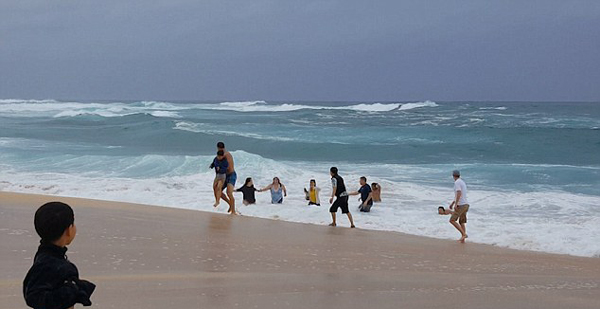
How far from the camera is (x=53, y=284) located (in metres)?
2.92

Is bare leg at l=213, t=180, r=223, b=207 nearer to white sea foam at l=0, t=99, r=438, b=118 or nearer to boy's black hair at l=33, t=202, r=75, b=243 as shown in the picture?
boy's black hair at l=33, t=202, r=75, b=243

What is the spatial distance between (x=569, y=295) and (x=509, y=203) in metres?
9.78

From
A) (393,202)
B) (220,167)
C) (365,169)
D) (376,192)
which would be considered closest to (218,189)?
(220,167)

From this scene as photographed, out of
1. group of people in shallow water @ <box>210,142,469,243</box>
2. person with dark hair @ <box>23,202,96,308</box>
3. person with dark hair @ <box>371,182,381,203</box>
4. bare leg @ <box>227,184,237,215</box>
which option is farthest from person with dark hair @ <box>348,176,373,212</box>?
person with dark hair @ <box>23,202,96,308</box>

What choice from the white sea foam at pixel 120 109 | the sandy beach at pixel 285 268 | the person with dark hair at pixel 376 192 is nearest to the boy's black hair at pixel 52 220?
the sandy beach at pixel 285 268

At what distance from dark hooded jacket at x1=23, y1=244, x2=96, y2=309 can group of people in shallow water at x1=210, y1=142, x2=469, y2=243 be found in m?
9.20

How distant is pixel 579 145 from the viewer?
3891cm

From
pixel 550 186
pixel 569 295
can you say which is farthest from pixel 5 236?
pixel 550 186

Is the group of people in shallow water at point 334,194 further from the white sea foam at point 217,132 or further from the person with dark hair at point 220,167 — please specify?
the white sea foam at point 217,132

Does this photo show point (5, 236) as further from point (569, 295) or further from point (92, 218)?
point (569, 295)

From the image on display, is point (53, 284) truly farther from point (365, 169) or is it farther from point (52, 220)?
point (365, 169)

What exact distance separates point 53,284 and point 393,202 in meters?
13.5

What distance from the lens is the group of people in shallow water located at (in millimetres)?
11727

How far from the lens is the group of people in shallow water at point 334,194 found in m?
11.7
